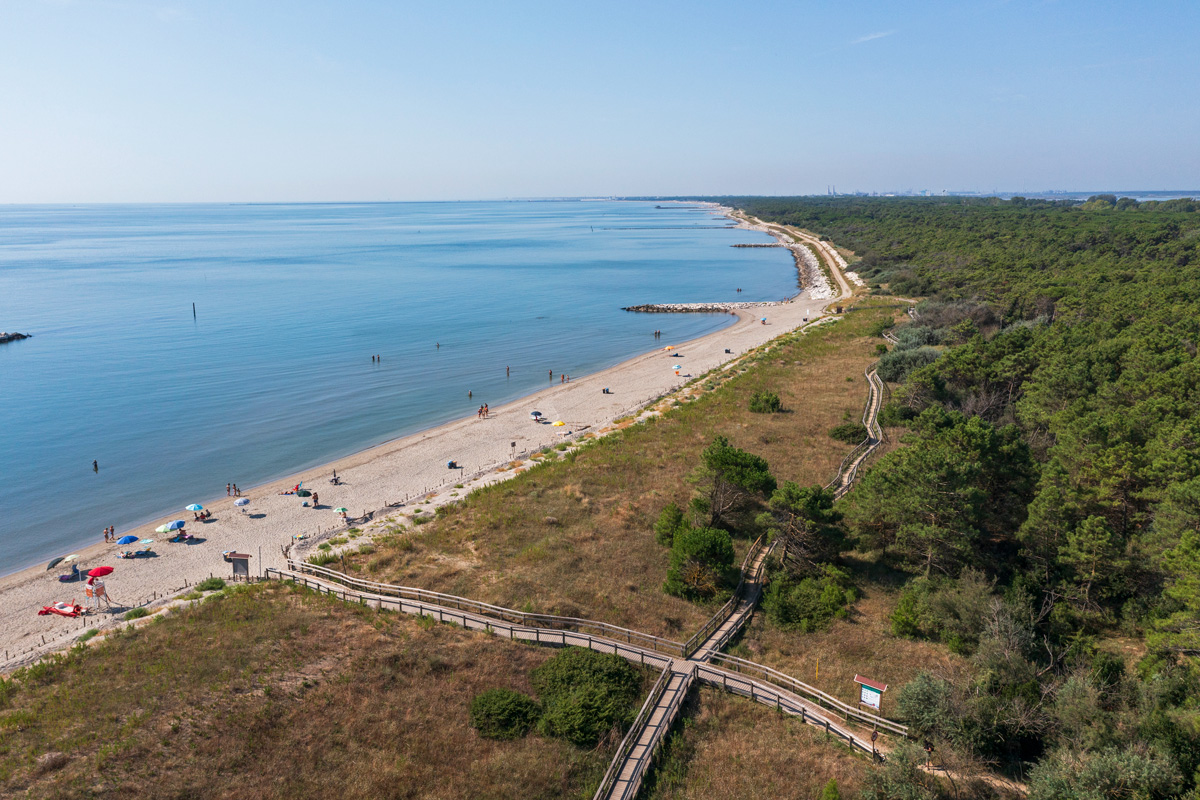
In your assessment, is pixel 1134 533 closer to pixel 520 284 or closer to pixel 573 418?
pixel 573 418

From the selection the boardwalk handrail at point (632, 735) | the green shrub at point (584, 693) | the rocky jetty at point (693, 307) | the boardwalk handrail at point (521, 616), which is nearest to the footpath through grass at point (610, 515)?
the boardwalk handrail at point (521, 616)

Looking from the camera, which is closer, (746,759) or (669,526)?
(746,759)

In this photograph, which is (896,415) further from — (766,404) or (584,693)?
(584,693)

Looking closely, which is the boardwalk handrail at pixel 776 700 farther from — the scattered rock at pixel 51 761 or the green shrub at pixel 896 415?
the green shrub at pixel 896 415

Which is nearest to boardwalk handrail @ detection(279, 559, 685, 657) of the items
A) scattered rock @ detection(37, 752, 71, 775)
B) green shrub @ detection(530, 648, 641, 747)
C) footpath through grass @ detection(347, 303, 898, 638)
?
footpath through grass @ detection(347, 303, 898, 638)

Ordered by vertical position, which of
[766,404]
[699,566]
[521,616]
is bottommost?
[521,616]

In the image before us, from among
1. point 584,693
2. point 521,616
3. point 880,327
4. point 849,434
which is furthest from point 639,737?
point 880,327

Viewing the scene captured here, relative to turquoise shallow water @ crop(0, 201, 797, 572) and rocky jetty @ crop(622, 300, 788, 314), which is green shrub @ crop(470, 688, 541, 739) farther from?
rocky jetty @ crop(622, 300, 788, 314)

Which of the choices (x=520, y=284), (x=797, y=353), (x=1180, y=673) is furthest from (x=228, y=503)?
(x=520, y=284)
